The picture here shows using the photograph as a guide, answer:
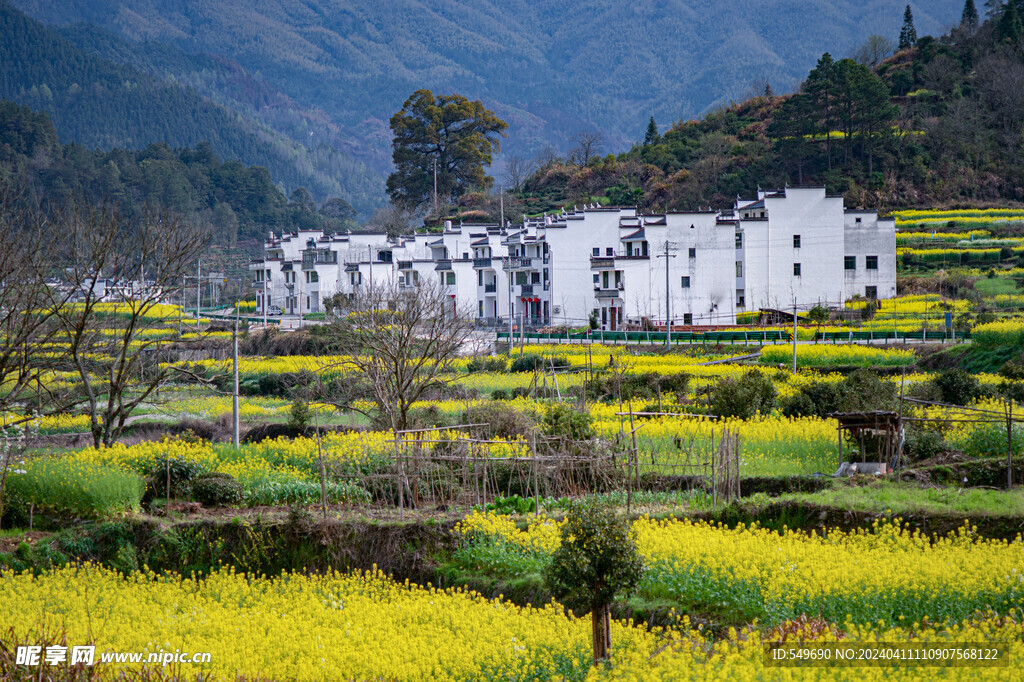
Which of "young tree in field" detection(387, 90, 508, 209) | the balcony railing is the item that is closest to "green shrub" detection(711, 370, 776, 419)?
the balcony railing

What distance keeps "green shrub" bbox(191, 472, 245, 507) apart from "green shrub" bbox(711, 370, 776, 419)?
14827 mm

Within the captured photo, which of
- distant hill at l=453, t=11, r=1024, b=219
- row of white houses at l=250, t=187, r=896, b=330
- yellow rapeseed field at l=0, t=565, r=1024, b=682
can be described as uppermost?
distant hill at l=453, t=11, r=1024, b=219

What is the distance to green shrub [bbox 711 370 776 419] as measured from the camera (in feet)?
91.8

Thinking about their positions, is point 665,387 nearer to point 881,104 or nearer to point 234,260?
point 881,104

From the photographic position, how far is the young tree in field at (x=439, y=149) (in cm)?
11362

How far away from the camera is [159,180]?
4870 inches

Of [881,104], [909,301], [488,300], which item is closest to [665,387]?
[909,301]

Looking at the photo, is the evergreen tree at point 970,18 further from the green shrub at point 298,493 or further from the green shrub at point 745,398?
the green shrub at point 298,493

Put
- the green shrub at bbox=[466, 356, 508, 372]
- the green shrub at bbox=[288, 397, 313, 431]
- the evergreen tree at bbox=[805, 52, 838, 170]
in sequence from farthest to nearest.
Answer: the evergreen tree at bbox=[805, 52, 838, 170] < the green shrub at bbox=[466, 356, 508, 372] < the green shrub at bbox=[288, 397, 313, 431]

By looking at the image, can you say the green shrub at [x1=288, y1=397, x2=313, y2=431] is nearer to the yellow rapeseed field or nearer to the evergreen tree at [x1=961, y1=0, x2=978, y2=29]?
the yellow rapeseed field

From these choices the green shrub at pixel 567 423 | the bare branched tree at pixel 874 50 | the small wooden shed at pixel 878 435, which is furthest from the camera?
the bare branched tree at pixel 874 50

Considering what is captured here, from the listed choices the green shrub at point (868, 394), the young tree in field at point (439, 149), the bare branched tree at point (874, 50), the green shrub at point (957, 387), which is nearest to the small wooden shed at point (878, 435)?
the green shrub at point (868, 394)

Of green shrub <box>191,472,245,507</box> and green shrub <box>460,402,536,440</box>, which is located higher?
green shrub <box>460,402,536,440</box>

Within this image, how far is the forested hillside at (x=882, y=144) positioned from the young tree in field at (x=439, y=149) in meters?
12.8
